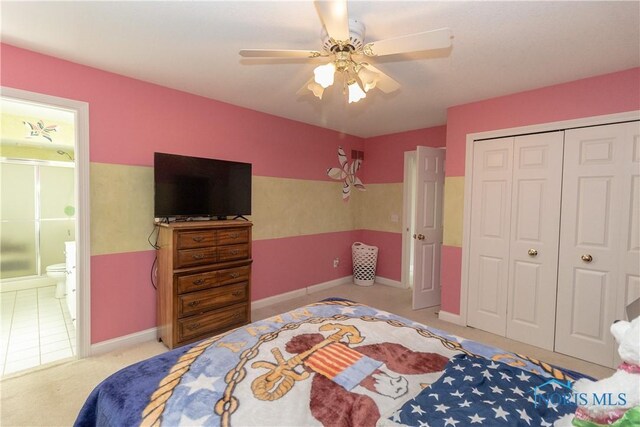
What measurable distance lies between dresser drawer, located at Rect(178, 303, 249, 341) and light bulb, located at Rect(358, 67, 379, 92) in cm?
246

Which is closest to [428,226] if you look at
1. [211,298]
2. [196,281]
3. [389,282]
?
[389,282]

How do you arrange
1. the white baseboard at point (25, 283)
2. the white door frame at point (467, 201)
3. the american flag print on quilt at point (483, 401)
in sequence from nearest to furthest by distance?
1. the american flag print on quilt at point (483, 401)
2. the white door frame at point (467, 201)
3. the white baseboard at point (25, 283)

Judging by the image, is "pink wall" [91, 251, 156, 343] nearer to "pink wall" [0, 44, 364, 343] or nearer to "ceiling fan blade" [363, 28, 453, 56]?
"pink wall" [0, 44, 364, 343]

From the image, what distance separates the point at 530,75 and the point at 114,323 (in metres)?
4.44

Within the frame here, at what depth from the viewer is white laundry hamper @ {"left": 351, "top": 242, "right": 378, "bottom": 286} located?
518 centimetres

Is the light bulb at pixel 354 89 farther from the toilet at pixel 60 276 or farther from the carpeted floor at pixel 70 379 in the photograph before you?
the toilet at pixel 60 276

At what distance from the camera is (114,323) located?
2895mm

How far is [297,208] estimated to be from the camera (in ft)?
14.8

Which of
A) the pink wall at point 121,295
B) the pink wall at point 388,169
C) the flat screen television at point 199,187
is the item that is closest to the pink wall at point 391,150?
the pink wall at point 388,169

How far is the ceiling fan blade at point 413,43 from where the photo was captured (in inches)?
61.3

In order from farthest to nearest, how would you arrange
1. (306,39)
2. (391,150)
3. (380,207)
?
(380,207) → (391,150) → (306,39)

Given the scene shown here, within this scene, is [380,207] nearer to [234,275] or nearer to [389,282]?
[389,282]

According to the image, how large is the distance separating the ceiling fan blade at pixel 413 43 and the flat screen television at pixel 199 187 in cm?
209

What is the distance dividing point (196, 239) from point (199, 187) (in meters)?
0.58
